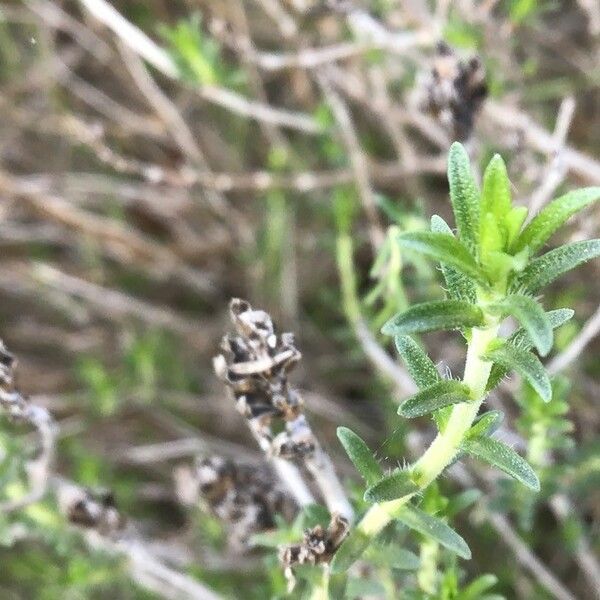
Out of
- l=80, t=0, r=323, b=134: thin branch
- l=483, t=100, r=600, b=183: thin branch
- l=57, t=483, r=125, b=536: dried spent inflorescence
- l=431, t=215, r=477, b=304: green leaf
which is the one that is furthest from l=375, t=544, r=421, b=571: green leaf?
l=80, t=0, r=323, b=134: thin branch

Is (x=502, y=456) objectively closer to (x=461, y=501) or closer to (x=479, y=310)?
(x=479, y=310)

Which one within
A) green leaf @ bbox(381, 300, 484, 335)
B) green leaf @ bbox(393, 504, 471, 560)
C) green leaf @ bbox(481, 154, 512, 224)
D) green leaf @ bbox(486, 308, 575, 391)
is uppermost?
green leaf @ bbox(481, 154, 512, 224)

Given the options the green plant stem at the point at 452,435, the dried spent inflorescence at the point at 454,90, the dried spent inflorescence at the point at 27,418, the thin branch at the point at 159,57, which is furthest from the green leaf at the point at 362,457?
the thin branch at the point at 159,57

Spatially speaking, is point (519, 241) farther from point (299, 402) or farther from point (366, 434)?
point (366, 434)

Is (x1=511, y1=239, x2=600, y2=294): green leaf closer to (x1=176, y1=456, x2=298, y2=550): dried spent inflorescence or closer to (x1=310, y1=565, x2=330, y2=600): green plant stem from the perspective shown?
(x1=310, y1=565, x2=330, y2=600): green plant stem

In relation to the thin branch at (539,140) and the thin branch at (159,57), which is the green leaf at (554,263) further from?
the thin branch at (159,57)

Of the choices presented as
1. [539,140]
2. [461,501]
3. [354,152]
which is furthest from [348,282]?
[461,501]
